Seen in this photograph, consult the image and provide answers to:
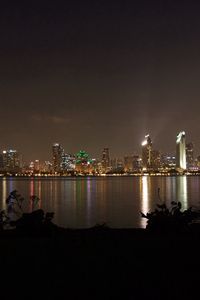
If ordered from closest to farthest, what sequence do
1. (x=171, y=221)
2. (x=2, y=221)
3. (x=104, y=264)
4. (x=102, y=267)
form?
1. (x=102, y=267)
2. (x=104, y=264)
3. (x=171, y=221)
4. (x=2, y=221)

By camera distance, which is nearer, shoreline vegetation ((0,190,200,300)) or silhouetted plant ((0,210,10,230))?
shoreline vegetation ((0,190,200,300))

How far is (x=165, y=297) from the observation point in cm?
484

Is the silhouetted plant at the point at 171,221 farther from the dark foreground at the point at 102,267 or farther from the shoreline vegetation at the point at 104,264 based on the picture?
the dark foreground at the point at 102,267

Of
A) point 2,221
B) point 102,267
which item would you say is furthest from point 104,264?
point 2,221

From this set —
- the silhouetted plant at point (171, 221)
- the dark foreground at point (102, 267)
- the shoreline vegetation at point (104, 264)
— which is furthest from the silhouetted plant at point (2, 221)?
the silhouetted plant at point (171, 221)

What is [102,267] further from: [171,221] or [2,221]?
[2,221]

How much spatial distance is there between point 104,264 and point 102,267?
166 mm

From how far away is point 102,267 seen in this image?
6129mm

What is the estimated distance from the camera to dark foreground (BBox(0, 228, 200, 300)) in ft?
16.6

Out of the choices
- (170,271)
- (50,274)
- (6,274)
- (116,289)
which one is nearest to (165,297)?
(116,289)

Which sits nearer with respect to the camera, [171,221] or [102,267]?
[102,267]

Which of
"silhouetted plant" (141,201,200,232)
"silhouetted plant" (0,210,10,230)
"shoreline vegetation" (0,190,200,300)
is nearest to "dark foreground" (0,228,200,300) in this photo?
"shoreline vegetation" (0,190,200,300)

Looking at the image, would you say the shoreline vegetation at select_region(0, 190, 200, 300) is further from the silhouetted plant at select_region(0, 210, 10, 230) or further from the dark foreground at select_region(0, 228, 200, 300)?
the silhouetted plant at select_region(0, 210, 10, 230)

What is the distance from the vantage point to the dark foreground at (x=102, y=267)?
5059mm
